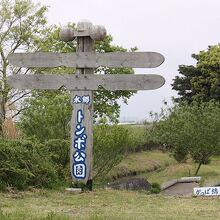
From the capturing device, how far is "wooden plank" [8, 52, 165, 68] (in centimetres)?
850

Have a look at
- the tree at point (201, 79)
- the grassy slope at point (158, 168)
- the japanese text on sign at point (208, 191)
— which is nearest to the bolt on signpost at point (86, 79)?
the japanese text on sign at point (208, 191)

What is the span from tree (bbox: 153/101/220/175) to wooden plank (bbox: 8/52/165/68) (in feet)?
42.0

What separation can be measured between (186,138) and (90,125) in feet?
43.2

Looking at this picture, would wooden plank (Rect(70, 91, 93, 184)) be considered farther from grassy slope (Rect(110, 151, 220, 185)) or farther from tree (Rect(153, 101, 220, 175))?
tree (Rect(153, 101, 220, 175))

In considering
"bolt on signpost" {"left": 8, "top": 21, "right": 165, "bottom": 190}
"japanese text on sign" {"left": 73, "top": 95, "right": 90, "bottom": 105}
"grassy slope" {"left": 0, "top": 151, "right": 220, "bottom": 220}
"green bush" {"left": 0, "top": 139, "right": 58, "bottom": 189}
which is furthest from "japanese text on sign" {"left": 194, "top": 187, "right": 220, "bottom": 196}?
"green bush" {"left": 0, "top": 139, "right": 58, "bottom": 189}

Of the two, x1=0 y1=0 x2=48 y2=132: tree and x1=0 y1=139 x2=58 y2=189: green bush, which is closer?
x1=0 y1=139 x2=58 y2=189: green bush

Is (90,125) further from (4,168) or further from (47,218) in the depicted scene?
(47,218)

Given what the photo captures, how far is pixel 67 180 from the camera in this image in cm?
947

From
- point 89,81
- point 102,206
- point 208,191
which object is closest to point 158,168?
point 89,81

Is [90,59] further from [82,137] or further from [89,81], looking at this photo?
[82,137]

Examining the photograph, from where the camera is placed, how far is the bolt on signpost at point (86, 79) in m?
8.53

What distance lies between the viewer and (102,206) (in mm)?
6867

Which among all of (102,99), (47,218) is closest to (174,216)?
(47,218)

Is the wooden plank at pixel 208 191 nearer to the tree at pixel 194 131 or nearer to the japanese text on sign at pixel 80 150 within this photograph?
the japanese text on sign at pixel 80 150
